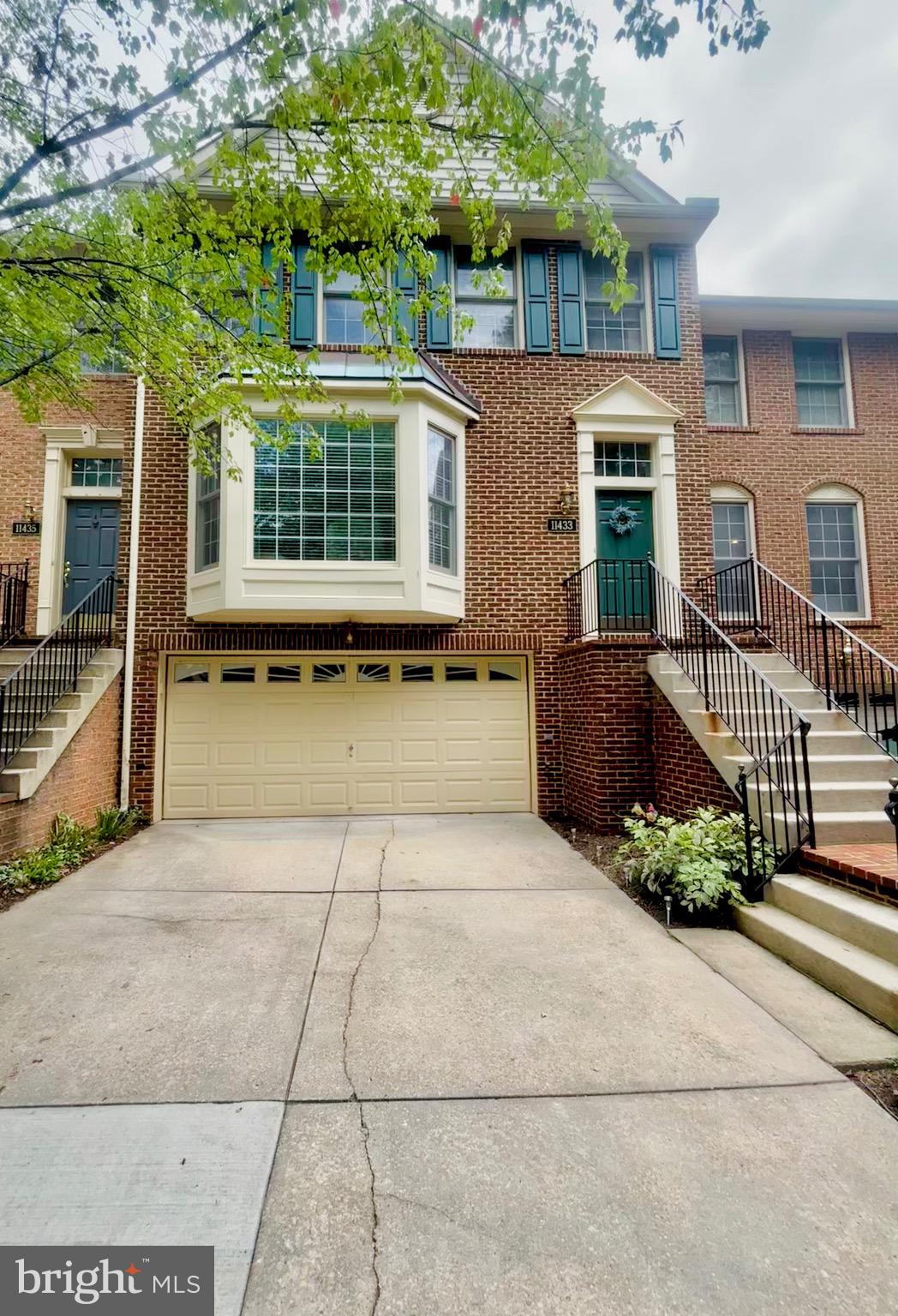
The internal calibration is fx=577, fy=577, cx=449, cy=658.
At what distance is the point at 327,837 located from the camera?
676 cm

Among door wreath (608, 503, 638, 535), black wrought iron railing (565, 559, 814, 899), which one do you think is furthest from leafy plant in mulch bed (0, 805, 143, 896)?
door wreath (608, 503, 638, 535)

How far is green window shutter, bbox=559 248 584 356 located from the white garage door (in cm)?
493

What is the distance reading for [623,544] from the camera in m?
8.58

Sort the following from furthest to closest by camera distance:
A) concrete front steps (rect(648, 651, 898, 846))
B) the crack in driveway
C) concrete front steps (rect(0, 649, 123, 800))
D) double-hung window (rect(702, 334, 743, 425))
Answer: double-hung window (rect(702, 334, 743, 425)) < concrete front steps (rect(0, 649, 123, 800)) < concrete front steps (rect(648, 651, 898, 846)) < the crack in driveway

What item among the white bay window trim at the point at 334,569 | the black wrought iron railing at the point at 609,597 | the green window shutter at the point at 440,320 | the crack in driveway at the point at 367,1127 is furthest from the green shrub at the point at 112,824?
the green window shutter at the point at 440,320

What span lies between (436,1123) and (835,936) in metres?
2.80

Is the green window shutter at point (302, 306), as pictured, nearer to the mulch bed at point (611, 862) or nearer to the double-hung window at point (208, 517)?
the double-hung window at point (208, 517)

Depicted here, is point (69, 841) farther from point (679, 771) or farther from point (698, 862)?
point (679, 771)

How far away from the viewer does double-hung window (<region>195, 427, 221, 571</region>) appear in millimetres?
7578

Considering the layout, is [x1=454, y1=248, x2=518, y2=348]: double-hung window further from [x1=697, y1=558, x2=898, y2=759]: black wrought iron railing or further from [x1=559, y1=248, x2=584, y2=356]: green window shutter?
[x1=697, y1=558, x2=898, y2=759]: black wrought iron railing

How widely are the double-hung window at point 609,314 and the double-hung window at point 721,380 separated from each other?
2149 millimetres

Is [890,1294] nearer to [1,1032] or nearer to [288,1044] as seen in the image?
[288,1044]

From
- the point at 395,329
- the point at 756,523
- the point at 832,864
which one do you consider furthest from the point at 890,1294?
the point at 756,523

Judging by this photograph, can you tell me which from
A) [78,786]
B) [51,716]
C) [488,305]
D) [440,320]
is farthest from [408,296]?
[78,786]
